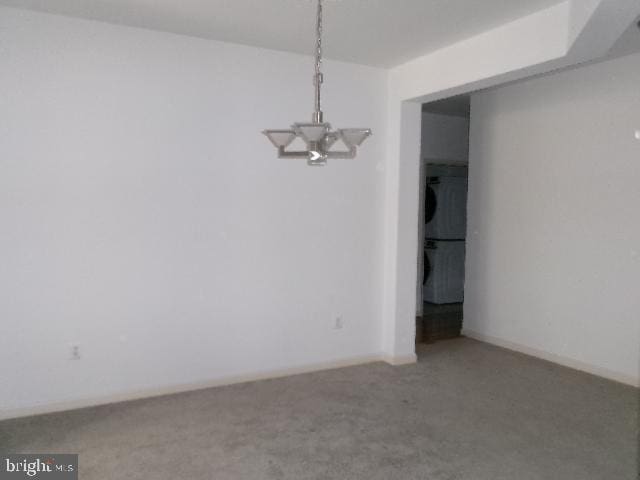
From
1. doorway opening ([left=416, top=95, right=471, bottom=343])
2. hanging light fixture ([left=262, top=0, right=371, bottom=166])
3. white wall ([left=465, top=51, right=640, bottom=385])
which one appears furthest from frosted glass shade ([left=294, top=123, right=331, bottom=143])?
doorway opening ([left=416, top=95, right=471, bottom=343])

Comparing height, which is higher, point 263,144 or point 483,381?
point 263,144

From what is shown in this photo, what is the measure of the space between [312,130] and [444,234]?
5.09 meters

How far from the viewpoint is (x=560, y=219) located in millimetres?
4695

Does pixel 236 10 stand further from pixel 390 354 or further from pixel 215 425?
pixel 390 354

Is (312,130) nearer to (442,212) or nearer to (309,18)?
(309,18)

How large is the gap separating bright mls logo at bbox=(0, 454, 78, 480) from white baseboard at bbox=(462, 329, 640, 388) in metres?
4.05

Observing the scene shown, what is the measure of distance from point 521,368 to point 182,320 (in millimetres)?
3006

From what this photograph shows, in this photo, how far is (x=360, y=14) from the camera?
320cm

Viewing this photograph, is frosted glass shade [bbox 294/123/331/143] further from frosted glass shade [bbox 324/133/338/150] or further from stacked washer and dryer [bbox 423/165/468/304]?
stacked washer and dryer [bbox 423/165/468/304]

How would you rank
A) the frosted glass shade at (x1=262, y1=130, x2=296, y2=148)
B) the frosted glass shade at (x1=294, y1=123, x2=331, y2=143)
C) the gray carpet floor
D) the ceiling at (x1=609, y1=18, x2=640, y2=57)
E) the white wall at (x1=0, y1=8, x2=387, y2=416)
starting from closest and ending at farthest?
the frosted glass shade at (x1=294, y1=123, x2=331, y2=143) < the frosted glass shade at (x1=262, y1=130, x2=296, y2=148) < the gray carpet floor < the white wall at (x1=0, y1=8, x2=387, y2=416) < the ceiling at (x1=609, y1=18, x2=640, y2=57)

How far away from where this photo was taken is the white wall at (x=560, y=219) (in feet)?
13.8

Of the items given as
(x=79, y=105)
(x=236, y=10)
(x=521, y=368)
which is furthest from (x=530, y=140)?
(x=79, y=105)

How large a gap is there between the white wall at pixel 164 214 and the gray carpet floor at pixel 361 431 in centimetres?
36

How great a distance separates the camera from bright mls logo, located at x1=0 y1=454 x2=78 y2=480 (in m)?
2.63
